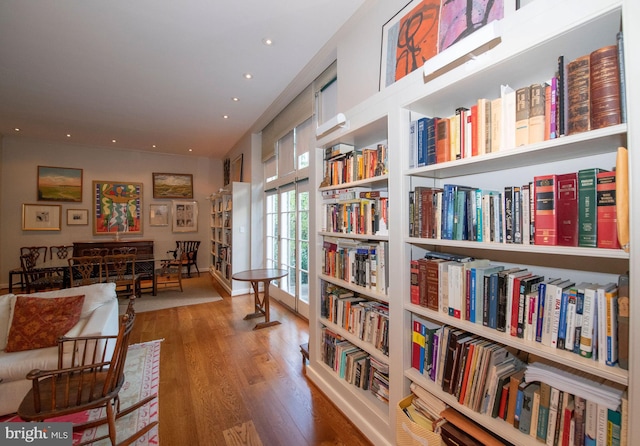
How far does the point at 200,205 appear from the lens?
7.44 m

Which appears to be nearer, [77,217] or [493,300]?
[493,300]

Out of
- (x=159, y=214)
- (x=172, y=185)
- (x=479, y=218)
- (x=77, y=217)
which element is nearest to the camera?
(x=479, y=218)

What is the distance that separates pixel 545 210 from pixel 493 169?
0.45 meters

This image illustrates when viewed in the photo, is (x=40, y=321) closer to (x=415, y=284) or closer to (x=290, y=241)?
(x=415, y=284)

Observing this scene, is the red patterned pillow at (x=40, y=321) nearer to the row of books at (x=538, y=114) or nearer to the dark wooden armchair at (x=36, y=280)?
the row of books at (x=538, y=114)

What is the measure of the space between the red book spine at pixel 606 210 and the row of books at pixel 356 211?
91 centimetres

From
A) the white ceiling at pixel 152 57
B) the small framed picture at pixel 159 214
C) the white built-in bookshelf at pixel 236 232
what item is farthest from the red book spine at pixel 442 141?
the small framed picture at pixel 159 214

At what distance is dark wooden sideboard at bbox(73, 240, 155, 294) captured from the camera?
15.8ft

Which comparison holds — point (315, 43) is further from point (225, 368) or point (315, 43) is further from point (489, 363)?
point (225, 368)

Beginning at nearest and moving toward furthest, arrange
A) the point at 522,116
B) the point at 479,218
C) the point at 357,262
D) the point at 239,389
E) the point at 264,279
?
the point at 522,116
the point at 479,218
the point at 357,262
the point at 239,389
the point at 264,279

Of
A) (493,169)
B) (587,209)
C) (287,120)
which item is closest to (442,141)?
(493,169)

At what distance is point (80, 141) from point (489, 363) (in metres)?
8.04

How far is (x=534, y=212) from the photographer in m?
1.02

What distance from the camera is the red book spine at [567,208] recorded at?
920 millimetres
